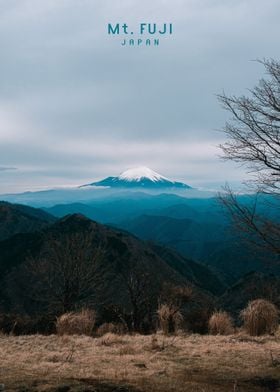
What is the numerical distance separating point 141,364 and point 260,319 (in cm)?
747

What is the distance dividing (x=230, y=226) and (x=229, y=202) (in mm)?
763

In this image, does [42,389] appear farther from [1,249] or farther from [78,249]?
[1,249]

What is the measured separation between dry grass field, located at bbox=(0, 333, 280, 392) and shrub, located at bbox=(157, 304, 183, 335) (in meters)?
1.52

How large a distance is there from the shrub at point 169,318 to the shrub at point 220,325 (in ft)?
4.43

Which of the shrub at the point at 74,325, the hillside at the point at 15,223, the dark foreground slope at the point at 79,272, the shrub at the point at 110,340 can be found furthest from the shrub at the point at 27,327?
the hillside at the point at 15,223

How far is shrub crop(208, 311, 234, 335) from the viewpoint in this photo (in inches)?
730

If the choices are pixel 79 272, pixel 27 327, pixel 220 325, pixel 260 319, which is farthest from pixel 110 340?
pixel 79 272

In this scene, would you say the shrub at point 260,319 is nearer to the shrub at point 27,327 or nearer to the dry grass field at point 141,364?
the dry grass field at point 141,364

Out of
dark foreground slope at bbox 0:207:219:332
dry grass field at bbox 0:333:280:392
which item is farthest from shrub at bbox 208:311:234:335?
dark foreground slope at bbox 0:207:219:332

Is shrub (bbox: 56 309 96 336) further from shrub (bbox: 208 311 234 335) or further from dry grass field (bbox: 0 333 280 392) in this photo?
shrub (bbox: 208 311 234 335)

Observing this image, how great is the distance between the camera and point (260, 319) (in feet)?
58.0

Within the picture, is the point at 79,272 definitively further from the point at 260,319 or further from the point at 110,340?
the point at 260,319

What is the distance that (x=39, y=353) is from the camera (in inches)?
538

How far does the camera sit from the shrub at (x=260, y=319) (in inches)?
690
